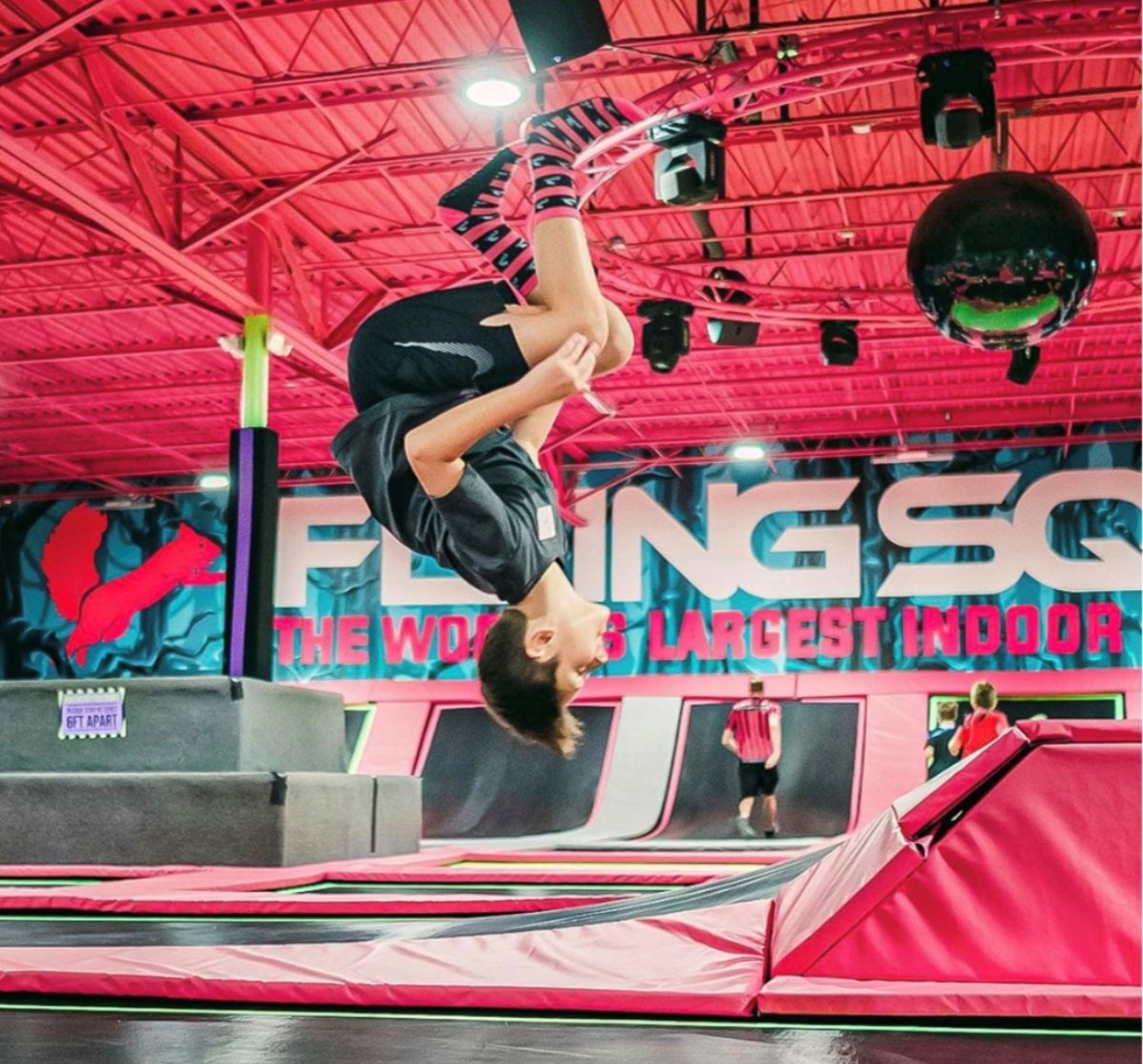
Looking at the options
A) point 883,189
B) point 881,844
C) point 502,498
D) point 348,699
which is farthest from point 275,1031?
point 348,699

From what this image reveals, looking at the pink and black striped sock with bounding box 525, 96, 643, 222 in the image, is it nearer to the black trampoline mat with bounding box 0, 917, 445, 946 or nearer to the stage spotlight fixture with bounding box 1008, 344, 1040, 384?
the black trampoline mat with bounding box 0, 917, 445, 946

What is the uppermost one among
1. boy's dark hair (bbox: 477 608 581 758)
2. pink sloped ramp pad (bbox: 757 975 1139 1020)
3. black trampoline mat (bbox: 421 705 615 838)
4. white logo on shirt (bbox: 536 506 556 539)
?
white logo on shirt (bbox: 536 506 556 539)

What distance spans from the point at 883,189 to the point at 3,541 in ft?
43.7

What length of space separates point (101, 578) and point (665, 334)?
1049 cm

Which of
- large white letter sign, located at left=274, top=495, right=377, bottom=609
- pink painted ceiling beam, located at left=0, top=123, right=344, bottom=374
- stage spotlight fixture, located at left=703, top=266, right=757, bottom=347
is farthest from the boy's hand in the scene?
large white letter sign, located at left=274, top=495, right=377, bottom=609

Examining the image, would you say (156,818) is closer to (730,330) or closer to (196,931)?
(196,931)

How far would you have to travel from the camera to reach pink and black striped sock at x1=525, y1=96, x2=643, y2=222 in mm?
2691

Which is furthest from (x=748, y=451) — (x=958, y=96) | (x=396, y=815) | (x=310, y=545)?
(x=958, y=96)

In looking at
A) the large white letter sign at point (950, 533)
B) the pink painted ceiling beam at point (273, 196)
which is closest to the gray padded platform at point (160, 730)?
the pink painted ceiling beam at point (273, 196)

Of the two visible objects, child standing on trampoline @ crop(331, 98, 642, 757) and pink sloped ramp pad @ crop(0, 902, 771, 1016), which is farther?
pink sloped ramp pad @ crop(0, 902, 771, 1016)

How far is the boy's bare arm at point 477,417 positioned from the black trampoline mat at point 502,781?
35.7ft

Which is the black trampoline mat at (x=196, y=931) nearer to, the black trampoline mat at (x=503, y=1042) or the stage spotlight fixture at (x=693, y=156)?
the black trampoline mat at (x=503, y=1042)

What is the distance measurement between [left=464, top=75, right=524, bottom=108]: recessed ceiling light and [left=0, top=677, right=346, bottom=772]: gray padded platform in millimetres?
3718

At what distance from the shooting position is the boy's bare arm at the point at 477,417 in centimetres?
258
